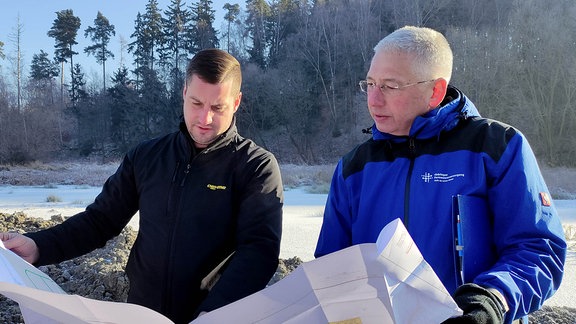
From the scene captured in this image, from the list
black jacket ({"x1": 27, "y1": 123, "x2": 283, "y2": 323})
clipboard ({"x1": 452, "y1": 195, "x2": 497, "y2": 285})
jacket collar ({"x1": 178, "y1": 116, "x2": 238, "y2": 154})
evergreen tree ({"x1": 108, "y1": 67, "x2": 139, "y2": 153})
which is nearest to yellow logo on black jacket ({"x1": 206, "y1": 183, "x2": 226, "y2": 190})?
black jacket ({"x1": 27, "y1": 123, "x2": 283, "y2": 323})

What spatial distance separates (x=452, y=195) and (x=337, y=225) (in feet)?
1.62

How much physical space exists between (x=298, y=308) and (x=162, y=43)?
55.9 metres

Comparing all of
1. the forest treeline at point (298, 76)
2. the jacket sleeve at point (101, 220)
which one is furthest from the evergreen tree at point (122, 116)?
the jacket sleeve at point (101, 220)

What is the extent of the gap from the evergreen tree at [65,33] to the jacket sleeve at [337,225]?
57.1 metres

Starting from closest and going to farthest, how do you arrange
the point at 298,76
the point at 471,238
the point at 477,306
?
the point at 477,306
the point at 471,238
the point at 298,76

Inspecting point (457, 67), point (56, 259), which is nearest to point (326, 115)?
point (457, 67)

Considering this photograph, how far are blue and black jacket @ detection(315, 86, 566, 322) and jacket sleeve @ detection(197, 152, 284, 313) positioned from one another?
8.8 inches

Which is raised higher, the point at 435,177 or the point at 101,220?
the point at 435,177

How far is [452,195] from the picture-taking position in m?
1.85

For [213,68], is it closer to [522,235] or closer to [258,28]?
[522,235]

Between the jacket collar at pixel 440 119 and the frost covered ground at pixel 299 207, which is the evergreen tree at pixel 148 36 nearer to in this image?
the frost covered ground at pixel 299 207

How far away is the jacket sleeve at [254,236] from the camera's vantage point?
6.41 feet

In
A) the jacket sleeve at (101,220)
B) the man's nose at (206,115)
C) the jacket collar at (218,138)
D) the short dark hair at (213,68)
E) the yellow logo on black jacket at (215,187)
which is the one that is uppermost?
the short dark hair at (213,68)

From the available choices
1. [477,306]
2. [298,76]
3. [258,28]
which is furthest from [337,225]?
[258,28]
